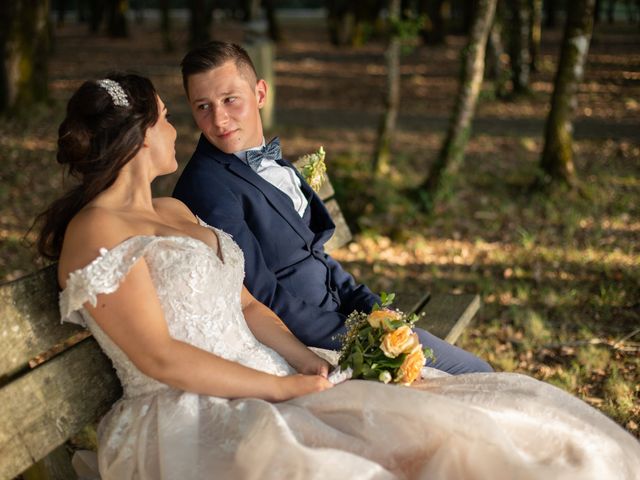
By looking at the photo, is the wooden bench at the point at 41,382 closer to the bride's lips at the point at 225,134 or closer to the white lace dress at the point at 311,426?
the white lace dress at the point at 311,426

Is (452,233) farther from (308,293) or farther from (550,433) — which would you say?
(550,433)

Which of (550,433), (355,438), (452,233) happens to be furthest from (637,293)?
(355,438)

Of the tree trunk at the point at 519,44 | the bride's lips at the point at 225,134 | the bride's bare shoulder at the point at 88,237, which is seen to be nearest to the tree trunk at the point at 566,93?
the bride's lips at the point at 225,134

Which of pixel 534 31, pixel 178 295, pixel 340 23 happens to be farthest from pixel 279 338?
pixel 340 23

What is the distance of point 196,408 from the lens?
Result: 2.86 metres

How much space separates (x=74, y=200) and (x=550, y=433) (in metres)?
1.95

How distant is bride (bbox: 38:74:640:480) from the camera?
2.65 m

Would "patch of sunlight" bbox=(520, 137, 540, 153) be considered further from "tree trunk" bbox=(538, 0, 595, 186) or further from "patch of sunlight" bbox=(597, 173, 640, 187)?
"tree trunk" bbox=(538, 0, 595, 186)

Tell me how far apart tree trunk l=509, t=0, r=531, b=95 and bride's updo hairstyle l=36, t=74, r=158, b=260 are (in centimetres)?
1277

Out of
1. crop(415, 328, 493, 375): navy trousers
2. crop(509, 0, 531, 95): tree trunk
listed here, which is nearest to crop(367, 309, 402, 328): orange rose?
crop(415, 328, 493, 375): navy trousers

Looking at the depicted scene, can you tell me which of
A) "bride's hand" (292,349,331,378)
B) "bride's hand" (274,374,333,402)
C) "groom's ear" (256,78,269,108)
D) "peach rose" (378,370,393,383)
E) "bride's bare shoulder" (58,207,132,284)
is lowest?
"bride's hand" (292,349,331,378)

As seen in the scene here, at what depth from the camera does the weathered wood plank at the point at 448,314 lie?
177 inches

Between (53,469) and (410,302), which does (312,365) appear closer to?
(53,469)

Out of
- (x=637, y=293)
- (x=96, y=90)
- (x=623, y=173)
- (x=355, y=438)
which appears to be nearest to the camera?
(x=355, y=438)
